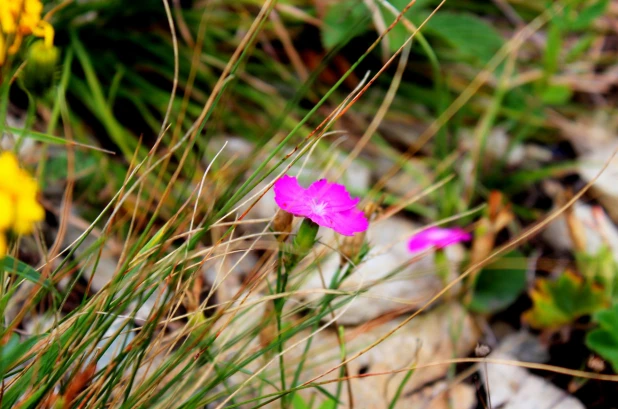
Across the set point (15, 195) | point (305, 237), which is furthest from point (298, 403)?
point (15, 195)

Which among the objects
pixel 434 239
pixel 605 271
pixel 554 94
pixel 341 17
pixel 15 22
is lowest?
pixel 605 271

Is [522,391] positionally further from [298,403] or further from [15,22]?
[15,22]

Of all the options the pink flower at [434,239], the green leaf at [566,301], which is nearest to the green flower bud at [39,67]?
the pink flower at [434,239]

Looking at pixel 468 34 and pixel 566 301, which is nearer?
pixel 566 301

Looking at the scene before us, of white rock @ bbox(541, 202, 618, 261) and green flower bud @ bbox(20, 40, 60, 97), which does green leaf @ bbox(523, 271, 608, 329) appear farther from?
green flower bud @ bbox(20, 40, 60, 97)

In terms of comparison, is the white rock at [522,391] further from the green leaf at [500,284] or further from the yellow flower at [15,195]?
the yellow flower at [15,195]

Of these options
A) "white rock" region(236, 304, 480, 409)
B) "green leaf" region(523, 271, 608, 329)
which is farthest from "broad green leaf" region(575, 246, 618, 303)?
"white rock" region(236, 304, 480, 409)
